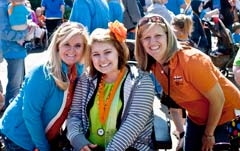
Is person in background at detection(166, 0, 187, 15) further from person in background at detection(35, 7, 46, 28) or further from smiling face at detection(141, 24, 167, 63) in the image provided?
smiling face at detection(141, 24, 167, 63)

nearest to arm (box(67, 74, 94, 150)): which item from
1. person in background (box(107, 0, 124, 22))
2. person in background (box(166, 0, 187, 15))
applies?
person in background (box(107, 0, 124, 22))

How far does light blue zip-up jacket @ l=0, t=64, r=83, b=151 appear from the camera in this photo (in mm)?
3088

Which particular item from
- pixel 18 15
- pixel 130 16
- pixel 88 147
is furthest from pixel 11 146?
pixel 130 16

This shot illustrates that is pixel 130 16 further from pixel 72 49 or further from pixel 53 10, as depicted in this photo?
pixel 53 10

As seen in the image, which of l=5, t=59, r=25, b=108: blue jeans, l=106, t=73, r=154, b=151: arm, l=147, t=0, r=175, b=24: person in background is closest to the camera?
l=106, t=73, r=154, b=151: arm

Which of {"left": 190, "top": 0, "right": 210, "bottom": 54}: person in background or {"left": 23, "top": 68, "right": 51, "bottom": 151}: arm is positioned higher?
{"left": 190, "top": 0, "right": 210, "bottom": 54}: person in background

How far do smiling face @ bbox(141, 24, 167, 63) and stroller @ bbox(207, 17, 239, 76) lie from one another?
453cm

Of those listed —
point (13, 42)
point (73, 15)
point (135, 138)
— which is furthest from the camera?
point (13, 42)

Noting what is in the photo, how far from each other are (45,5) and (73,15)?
274 inches

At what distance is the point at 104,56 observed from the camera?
3.08m

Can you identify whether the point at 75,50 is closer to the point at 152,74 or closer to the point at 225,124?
the point at 152,74

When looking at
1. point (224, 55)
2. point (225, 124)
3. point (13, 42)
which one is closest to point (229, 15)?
point (224, 55)

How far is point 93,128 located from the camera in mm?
3123

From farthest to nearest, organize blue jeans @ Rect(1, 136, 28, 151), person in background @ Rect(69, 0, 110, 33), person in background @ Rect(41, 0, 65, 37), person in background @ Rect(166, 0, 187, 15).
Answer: person in background @ Rect(41, 0, 65, 37)
person in background @ Rect(166, 0, 187, 15)
person in background @ Rect(69, 0, 110, 33)
blue jeans @ Rect(1, 136, 28, 151)
